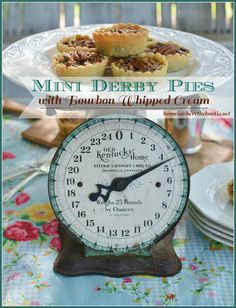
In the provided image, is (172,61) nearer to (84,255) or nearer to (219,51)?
(219,51)

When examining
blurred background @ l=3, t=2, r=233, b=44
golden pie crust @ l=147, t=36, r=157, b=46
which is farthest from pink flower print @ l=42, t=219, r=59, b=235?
blurred background @ l=3, t=2, r=233, b=44

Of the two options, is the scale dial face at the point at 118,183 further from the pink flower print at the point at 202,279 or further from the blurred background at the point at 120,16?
the blurred background at the point at 120,16

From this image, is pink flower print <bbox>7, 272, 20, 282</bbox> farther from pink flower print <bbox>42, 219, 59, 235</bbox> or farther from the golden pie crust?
the golden pie crust

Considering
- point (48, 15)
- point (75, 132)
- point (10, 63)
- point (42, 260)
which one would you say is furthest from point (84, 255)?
point (48, 15)

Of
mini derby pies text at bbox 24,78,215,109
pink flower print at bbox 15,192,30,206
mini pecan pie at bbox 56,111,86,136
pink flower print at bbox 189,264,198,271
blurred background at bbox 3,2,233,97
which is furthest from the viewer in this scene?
blurred background at bbox 3,2,233,97

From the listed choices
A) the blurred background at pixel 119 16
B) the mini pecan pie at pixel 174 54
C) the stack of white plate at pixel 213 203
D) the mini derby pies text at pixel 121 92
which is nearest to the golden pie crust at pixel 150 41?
the mini pecan pie at pixel 174 54

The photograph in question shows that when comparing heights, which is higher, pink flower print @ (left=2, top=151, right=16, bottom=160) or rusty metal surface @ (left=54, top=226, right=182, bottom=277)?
pink flower print @ (left=2, top=151, right=16, bottom=160)

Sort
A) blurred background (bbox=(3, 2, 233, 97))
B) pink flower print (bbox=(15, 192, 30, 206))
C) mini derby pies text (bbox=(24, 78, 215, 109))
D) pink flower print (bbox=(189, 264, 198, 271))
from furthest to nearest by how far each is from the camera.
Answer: blurred background (bbox=(3, 2, 233, 97)) → pink flower print (bbox=(15, 192, 30, 206)) → pink flower print (bbox=(189, 264, 198, 271)) → mini derby pies text (bbox=(24, 78, 215, 109))
